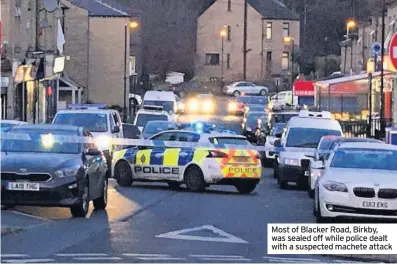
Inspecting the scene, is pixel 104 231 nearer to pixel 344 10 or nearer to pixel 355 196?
pixel 355 196

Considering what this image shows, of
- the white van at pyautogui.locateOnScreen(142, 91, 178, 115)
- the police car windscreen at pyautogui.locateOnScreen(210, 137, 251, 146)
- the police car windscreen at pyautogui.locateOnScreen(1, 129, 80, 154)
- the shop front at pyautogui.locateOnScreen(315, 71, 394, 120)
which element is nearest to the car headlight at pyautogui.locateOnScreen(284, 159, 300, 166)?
the police car windscreen at pyautogui.locateOnScreen(210, 137, 251, 146)

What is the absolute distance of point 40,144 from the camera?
59.7 feet

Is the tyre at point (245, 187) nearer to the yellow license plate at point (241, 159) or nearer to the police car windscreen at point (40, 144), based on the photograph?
the yellow license plate at point (241, 159)

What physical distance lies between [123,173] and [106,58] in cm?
4010

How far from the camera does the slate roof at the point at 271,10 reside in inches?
3819

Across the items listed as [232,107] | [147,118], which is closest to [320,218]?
[147,118]

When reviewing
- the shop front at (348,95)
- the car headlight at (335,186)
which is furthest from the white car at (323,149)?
the shop front at (348,95)

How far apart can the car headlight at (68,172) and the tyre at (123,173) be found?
28.3ft

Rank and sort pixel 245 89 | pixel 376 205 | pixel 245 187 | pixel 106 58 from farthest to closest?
pixel 245 89
pixel 106 58
pixel 245 187
pixel 376 205

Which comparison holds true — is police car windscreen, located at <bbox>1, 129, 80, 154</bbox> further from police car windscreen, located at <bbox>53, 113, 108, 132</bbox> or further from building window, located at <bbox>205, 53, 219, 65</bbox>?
building window, located at <bbox>205, 53, 219, 65</bbox>

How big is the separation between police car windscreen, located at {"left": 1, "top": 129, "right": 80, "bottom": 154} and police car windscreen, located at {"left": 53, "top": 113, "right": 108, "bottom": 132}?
11.0m

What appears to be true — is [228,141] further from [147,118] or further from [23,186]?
[147,118]

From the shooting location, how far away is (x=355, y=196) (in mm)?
16672

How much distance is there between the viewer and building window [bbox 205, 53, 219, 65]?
3831 inches
